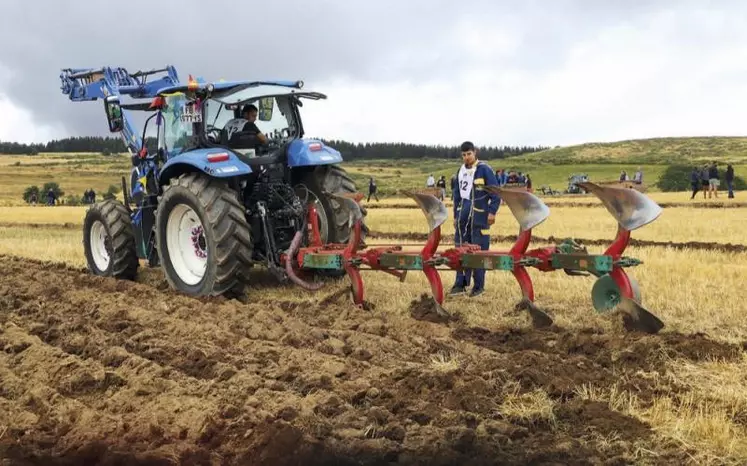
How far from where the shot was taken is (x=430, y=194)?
728 centimetres

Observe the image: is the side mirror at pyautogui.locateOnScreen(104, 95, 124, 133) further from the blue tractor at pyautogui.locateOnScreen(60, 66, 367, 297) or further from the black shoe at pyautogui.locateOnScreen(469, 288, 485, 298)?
the black shoe at pyautogui.locateOnScreen(469, 288, 485, 298)

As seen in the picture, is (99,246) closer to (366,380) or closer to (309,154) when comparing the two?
(309,154)

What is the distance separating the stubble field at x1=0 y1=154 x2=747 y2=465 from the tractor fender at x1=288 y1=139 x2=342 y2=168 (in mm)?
1406

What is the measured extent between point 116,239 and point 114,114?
84.9 inches

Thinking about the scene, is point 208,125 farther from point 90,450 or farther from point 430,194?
point 90,450

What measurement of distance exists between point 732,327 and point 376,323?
2.80 metres

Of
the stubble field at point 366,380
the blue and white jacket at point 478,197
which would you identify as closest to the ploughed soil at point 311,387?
the stubble field at point 366,380

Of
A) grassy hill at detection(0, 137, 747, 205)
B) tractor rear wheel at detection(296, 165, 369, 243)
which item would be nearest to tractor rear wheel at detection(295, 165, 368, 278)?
tractor rear wheel at detection(296, 165, 369, 243)

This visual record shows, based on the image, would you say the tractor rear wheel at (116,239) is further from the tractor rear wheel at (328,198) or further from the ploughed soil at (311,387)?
the ploughed soil at (311,387)

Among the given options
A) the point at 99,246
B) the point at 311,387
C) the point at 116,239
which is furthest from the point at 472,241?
the point at 99,246

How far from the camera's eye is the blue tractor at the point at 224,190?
7.92 metres

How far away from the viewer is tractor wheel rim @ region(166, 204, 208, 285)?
8.53 m

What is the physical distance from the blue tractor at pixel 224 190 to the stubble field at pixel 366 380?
21.2 inches

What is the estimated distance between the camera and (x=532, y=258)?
21.0ft
